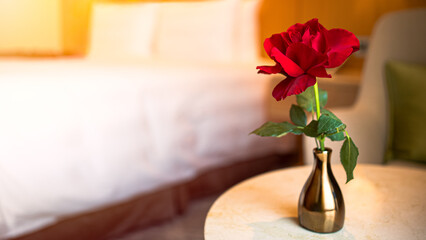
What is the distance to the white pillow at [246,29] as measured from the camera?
8.91 ft

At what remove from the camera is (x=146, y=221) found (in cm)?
191

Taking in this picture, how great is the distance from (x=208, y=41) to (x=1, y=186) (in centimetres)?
160

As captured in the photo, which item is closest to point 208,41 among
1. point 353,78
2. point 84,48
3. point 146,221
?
point 353,78

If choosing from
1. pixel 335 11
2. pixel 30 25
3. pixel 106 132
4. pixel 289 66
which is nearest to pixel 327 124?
pixel 289 66

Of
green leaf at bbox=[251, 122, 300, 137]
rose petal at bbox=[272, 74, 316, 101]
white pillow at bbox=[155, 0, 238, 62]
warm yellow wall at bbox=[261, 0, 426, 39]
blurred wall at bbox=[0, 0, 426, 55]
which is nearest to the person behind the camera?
rose petal at bbox=[272, 74, 316, 101]

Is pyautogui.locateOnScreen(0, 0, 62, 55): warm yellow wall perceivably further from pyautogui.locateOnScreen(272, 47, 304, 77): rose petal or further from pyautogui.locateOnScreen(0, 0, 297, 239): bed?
pyautogui.locateOnScreen(272, 47, 304, 77): rose petal

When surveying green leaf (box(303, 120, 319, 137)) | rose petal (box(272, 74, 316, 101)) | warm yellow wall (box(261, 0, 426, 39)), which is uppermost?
warm yellow wall (box(261, 0, 426, 39))

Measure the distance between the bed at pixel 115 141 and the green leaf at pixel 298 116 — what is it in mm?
1066

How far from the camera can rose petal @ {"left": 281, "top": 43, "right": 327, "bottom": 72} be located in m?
0.65

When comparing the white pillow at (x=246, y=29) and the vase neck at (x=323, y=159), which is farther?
the white pillow at (x=246, y=29)

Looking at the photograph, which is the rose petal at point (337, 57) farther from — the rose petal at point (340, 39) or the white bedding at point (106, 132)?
the white bedding at point (106, 132)


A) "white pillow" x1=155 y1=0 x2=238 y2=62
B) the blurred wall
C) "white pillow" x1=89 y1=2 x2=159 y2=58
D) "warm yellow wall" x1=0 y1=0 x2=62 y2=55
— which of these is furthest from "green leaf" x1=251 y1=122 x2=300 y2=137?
"warm yellow wall" x1=0 y1=0 x2=62 y2=55

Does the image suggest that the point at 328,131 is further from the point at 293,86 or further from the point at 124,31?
the point at 124,31

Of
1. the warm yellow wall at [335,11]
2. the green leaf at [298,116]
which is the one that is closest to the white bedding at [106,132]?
the warm yellow wall at [335,11]
